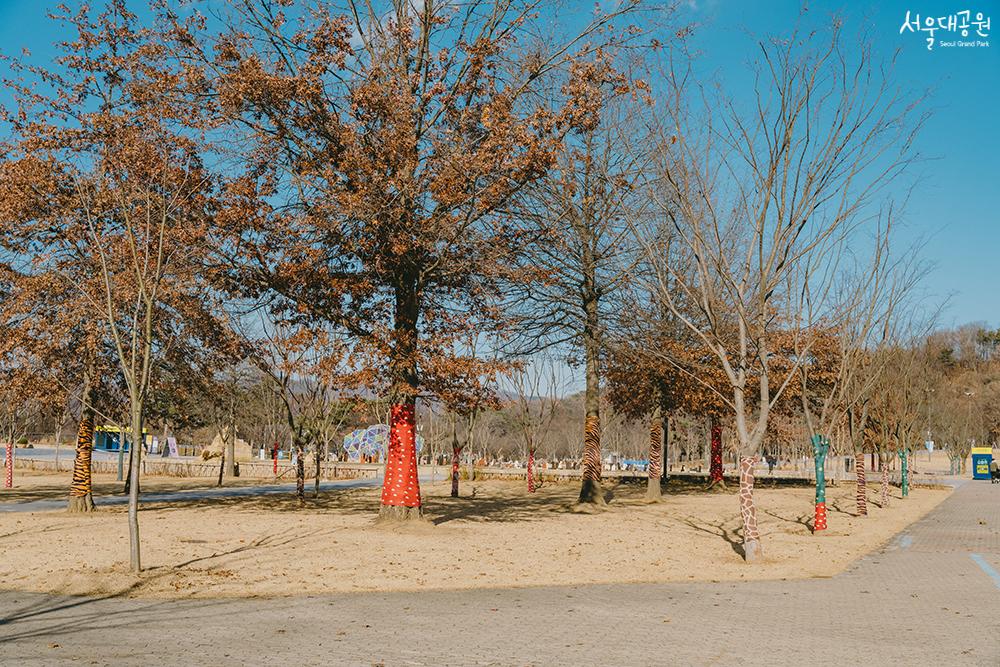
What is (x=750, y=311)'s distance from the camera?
17.3m

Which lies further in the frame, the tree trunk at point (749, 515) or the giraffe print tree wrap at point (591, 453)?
the giraffe print tree wrap at point (591, 453)

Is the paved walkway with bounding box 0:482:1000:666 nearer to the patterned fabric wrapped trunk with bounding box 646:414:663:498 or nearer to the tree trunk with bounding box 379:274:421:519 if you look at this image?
the tree trunk with bounding box 379:274:421:519

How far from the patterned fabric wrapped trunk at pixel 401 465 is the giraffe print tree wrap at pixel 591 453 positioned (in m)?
7.84

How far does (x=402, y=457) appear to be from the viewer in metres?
17.5

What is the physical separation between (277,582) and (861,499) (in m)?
18.6

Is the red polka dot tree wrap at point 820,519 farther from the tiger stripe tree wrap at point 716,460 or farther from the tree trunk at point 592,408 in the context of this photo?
Answer: the tiger stripe tree wrap at point 716,460

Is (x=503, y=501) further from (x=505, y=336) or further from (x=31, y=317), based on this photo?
(x=31, y=317)

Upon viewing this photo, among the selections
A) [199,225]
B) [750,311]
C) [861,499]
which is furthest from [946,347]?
[199,225]

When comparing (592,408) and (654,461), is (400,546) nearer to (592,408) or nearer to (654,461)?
(592,408)

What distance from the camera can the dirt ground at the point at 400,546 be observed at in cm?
1098

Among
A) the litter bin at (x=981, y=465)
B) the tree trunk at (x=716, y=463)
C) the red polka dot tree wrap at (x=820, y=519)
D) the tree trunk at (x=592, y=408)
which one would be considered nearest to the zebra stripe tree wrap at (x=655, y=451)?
the tree trunk at (x=592, y=408)

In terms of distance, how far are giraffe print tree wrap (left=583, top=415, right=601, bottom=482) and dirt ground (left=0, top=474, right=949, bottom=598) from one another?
1.10 meters

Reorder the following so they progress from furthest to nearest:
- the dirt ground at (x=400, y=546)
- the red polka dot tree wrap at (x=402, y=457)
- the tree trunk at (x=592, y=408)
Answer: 1. the tree trunk at (x=592, y=408)
2. the red polka dot tree wrap at (x=402, y=457)
3. the dirt ground at (x=400, y=546)

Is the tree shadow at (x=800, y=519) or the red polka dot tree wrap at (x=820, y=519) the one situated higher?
the red polka dot tree wrap at (x=820, y=519)
